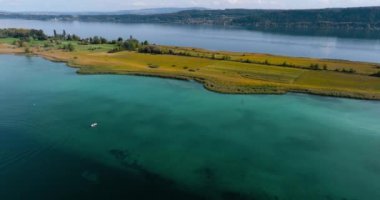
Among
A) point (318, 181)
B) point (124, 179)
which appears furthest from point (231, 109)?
point (124, 179)

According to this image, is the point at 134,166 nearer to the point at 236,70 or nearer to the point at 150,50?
the point at 236,70

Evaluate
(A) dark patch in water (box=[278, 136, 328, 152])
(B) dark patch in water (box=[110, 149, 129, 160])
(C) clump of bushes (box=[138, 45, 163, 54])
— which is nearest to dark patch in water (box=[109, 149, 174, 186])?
(B) dark patch in water (box=[110, 149, 129, 160])

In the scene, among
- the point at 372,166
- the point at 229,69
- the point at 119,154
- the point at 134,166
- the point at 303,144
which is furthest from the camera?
the point at 229,69

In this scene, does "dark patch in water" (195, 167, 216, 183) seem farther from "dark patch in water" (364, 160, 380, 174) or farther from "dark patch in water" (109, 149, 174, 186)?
"dark patch in water" (364, 160, 380, 174)

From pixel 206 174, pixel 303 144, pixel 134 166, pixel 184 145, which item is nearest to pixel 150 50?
pixel 184 145

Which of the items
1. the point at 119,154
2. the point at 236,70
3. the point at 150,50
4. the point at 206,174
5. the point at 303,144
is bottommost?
the point at 206,174

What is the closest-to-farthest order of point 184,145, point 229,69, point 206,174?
point 206,174
point 184,145
point 229,69

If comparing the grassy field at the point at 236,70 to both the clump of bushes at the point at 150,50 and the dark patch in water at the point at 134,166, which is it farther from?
the dark patch in water at the point at 134,166
